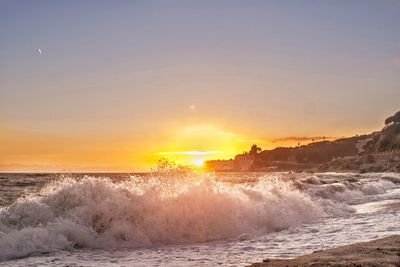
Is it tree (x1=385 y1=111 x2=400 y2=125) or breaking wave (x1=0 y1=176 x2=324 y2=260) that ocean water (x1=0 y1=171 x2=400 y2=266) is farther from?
tree (x1=385 y1=111 x2=400 y2=125)

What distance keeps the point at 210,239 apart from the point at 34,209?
17.2 feet

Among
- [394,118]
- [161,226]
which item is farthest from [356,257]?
[394,118]

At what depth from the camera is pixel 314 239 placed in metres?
11.8

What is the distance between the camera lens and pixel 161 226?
13258 millimetres

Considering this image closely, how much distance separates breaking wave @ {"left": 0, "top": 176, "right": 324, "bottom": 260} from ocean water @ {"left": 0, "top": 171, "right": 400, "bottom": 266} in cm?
3

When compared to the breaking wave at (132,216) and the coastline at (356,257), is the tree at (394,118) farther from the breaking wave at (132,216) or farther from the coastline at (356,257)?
the coastline at (356,257)

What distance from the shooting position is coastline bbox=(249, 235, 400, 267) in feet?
24.2

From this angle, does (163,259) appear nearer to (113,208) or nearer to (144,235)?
(144,235)

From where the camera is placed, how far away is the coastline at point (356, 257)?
739 centimetres

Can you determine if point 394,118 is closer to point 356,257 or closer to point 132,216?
point 132,216

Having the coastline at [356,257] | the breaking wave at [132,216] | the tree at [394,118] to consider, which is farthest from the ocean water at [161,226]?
the tree at [394,118]

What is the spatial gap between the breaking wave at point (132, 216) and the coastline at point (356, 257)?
16.4ft

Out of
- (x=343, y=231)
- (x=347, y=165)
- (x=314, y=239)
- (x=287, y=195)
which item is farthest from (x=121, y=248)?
(x=347, y=165)

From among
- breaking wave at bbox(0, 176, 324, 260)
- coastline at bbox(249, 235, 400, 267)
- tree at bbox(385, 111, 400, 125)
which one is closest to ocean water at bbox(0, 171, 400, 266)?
breaking wave at bbox(0, 176, 324, 260)
